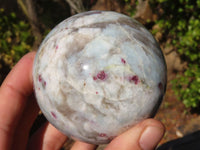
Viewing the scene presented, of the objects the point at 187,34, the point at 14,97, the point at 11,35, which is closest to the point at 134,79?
the point at 14,97

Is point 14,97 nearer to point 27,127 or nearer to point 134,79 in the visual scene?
point 27,127

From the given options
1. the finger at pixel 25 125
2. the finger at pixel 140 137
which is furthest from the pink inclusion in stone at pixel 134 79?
the finger at pixel 25 125

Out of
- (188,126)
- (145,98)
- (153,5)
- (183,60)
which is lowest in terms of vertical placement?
(188,126)

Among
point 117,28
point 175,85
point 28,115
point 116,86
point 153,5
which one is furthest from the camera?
point 153,5

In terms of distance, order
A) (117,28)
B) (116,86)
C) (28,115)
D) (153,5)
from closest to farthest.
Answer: (116,86), (117,28), (28,115), (153,5)

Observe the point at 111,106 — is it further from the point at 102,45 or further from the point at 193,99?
the point at 193,99

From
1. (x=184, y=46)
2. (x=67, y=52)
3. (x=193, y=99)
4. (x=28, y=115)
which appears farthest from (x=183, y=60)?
(x=67, y=52)

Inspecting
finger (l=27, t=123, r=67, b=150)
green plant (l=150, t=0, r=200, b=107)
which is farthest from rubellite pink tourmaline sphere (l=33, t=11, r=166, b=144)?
green plant (l=150, t=0, r=200, b=107)
